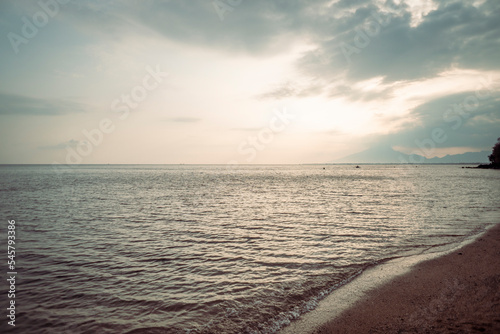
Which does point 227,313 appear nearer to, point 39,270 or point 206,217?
point 39,270

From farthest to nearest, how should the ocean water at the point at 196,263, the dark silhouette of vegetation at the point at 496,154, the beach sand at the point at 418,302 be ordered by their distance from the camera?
the dark silhouette of vegetation at the point at 496,154 → the ocean water at the point at 196,263 → the beach sand at the point at 418,302

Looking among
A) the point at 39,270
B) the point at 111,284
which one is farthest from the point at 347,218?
the point at 39,270

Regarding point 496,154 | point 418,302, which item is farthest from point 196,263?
point 496,154

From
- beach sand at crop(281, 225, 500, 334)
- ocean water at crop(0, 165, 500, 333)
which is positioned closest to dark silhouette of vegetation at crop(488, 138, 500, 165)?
ocean water at crop(0, 165, 500, 333)

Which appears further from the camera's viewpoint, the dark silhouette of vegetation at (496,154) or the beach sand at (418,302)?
the dark silhouette of vegetation at (496,154)

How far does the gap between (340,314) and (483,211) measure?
2812 cm

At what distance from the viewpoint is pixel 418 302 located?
26.3ft

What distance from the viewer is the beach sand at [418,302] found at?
6.62 metres

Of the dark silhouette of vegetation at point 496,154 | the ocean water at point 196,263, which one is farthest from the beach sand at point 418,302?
the dark silhouette of vegetation at point 496,154

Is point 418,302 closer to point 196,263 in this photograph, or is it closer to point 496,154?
point 196,263

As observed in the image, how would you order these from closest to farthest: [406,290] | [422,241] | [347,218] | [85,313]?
1. [85,313]
2. [406,290]
3. [422,241]
4. [347,218]

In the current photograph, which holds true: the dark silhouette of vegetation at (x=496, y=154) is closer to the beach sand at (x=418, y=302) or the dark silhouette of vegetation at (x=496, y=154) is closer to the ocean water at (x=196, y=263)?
the ocean water at (x=196, y=263)

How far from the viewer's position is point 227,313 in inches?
320

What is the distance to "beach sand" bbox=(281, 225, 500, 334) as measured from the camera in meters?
6.62
